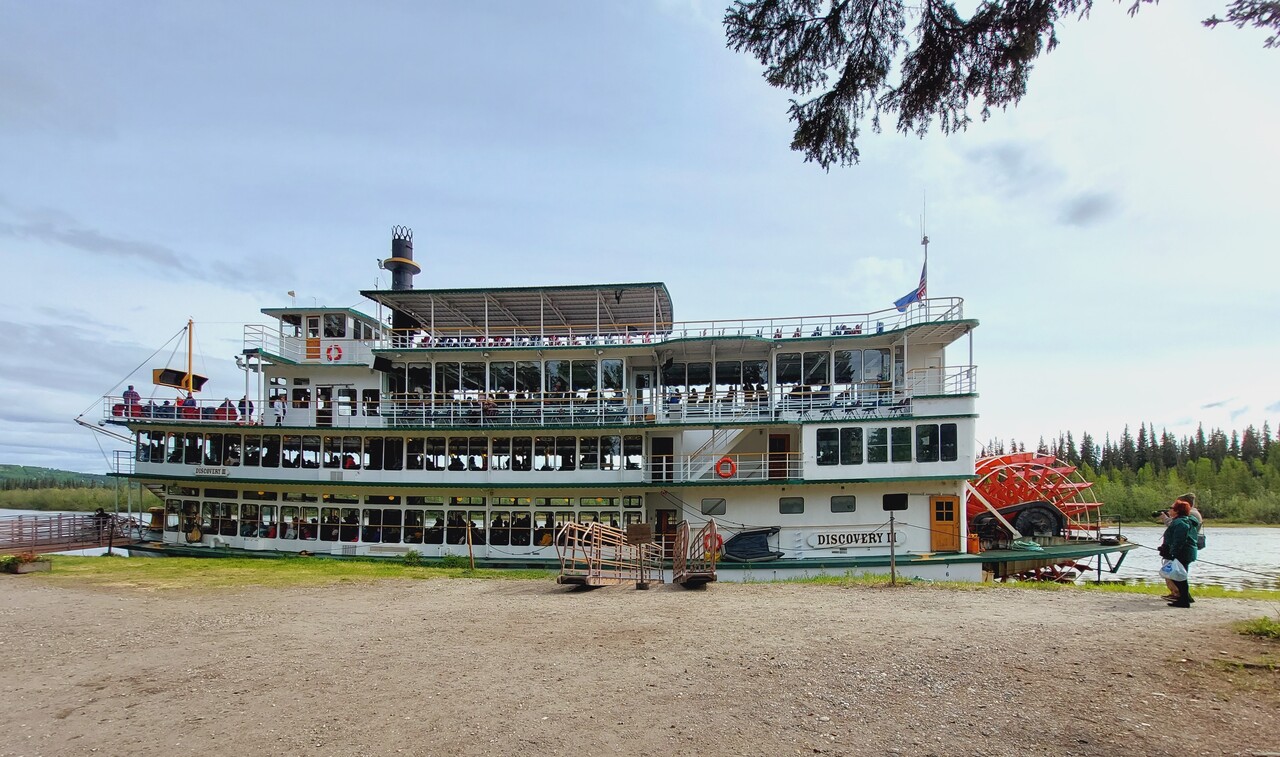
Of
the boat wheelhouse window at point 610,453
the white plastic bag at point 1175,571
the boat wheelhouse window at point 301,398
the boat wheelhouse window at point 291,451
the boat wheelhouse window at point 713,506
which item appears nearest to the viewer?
the white plastic bag at point 1175,571

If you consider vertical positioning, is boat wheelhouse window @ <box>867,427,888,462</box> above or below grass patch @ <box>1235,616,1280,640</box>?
above

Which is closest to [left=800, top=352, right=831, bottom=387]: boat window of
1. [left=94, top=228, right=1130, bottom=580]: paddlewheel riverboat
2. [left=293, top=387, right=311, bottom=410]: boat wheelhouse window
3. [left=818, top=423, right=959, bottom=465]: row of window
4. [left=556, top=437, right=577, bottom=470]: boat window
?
[left=94, top=228, right=1130, bottom=580]: paddlewheel riverboat

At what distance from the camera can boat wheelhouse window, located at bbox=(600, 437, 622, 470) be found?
68.2 ft

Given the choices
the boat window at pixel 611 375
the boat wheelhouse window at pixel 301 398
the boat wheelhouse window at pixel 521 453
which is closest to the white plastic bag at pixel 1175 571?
the boat window at pixel 611 375

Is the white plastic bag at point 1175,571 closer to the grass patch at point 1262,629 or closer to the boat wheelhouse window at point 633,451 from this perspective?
the grass patch at point 1262,629

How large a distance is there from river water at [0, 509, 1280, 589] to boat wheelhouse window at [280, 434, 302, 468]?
1225 cm

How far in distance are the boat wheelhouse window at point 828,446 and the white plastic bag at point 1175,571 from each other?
9327mm

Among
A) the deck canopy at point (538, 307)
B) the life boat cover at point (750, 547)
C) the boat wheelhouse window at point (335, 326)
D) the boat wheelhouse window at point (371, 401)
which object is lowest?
the life boat cover at point (750, 547)

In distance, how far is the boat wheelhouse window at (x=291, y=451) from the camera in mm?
22031

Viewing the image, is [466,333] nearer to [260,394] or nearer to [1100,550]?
[260,394]

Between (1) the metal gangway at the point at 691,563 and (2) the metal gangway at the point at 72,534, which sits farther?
(2) the metal gangway at the point at 72,534

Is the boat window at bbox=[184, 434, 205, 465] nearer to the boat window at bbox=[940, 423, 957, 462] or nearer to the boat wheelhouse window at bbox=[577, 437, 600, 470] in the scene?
the boat wheelhouse window at bbox=[577, 437, 600, 470]

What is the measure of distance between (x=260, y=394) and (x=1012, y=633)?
2260cm

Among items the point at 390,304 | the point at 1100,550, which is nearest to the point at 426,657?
the point at 390,304
